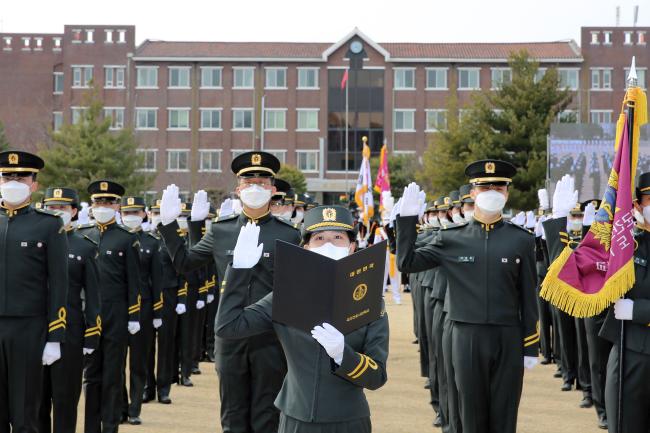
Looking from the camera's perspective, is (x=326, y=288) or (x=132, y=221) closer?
(x=326, y=288)

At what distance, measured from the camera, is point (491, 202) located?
735 cm

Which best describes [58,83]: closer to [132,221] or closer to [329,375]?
[132,221]

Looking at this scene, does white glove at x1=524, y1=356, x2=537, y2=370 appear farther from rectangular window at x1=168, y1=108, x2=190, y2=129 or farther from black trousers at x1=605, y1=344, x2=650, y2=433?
rectangular window at x1=168, y1=108, x2=190, y2=129

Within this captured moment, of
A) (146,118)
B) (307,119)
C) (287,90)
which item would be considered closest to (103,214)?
(287,90)

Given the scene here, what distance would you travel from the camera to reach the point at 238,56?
220 feet

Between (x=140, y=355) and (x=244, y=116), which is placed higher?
(x=244, y=116)

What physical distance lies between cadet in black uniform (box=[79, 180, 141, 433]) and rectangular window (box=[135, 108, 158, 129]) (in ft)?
196

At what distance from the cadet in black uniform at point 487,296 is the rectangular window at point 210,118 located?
203ft

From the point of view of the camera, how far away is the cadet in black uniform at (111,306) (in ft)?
28.8

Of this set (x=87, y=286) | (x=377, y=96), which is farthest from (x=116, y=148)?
(x=87, y=286)

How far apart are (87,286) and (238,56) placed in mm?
60144

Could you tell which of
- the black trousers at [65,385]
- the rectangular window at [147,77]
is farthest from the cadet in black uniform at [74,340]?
the rectangular window at [147,77]

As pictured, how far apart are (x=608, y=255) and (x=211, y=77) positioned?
62427 millimetres

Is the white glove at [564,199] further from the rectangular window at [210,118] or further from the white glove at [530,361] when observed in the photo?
the rectangular window at [210,118]
